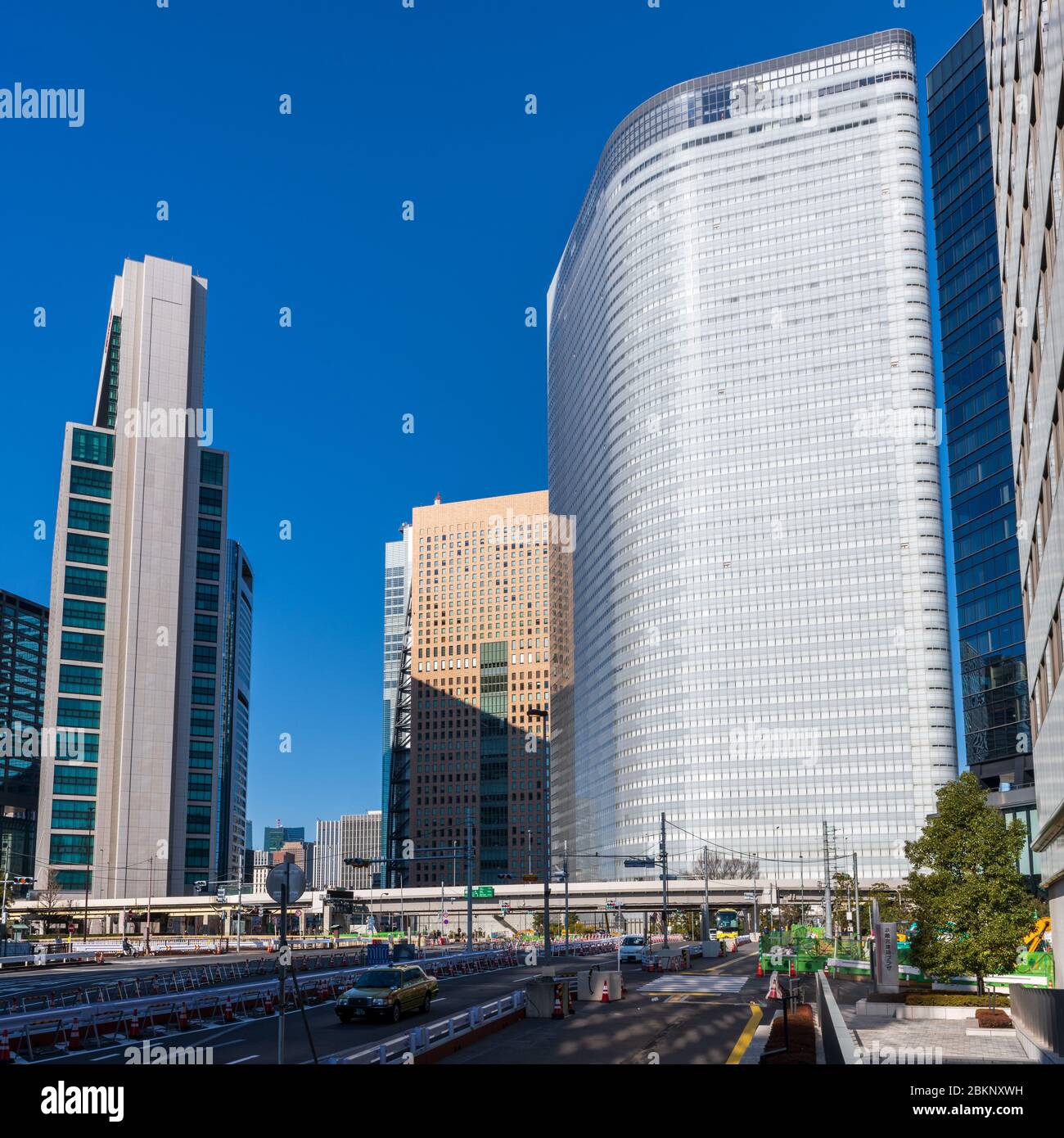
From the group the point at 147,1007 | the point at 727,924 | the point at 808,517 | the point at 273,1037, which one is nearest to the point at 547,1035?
the point at 273,1037

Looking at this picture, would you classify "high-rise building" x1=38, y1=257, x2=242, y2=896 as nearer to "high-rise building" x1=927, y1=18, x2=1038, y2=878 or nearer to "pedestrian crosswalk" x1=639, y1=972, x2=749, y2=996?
"high-rise building" x1=927, y1=18, x2=1038, y2=878

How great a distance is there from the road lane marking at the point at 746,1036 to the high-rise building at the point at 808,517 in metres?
141

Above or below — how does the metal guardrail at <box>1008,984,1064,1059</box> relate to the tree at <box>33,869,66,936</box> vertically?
above

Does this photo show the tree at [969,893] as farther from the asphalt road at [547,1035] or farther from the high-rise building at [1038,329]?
the asphalt road at [547,1035]

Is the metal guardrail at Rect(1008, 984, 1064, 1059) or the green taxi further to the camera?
the green taxi

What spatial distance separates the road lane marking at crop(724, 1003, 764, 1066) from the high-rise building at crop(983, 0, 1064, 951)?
8.52 meters

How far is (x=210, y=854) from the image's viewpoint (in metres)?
165

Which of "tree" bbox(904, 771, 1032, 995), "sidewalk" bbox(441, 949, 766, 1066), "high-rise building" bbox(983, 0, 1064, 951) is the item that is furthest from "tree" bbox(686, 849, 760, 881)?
"high-rise building" bbox(983, 0, 1064, 951)

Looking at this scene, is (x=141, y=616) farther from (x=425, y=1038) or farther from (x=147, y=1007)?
(x=425, y=1038)

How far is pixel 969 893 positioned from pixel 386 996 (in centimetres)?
1975

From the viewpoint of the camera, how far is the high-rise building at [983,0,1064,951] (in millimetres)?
25984
